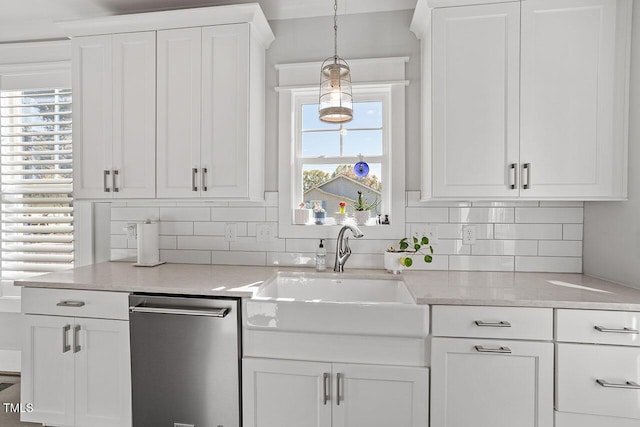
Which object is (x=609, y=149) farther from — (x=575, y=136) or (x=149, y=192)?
(x=149, y=192)

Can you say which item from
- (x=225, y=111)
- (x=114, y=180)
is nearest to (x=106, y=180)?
(x=114, y=180)

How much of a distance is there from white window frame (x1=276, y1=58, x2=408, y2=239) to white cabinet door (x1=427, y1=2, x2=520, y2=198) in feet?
1.21

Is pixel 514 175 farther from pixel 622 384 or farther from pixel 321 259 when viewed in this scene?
pixel 321 259

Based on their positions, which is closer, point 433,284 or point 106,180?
point 433,284

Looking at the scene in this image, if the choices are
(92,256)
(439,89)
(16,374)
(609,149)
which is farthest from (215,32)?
(16,374)

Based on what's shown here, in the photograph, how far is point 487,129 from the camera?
186 centimetres

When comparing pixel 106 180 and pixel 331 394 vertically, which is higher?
pixel 106 180

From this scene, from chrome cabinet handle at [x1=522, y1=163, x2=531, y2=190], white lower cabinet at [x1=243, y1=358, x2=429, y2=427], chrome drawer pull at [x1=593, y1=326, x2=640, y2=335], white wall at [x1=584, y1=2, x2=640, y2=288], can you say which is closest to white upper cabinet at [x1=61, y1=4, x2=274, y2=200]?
white lower cabinet at [x1=243, y1=358, x2=429, y2=427]

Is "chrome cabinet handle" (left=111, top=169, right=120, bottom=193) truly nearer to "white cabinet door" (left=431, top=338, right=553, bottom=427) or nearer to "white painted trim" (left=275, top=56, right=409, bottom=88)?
"white painted trim" (left=275, top=56, right=409, bottom=88)

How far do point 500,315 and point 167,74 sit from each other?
225 cm

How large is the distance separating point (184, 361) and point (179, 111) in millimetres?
1432

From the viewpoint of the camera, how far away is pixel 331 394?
1594 millimetres

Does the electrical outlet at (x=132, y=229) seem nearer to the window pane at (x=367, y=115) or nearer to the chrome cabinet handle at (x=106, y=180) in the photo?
the chrome cabinet handle at (x=106, y=180)

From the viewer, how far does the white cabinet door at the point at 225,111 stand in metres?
2.05
